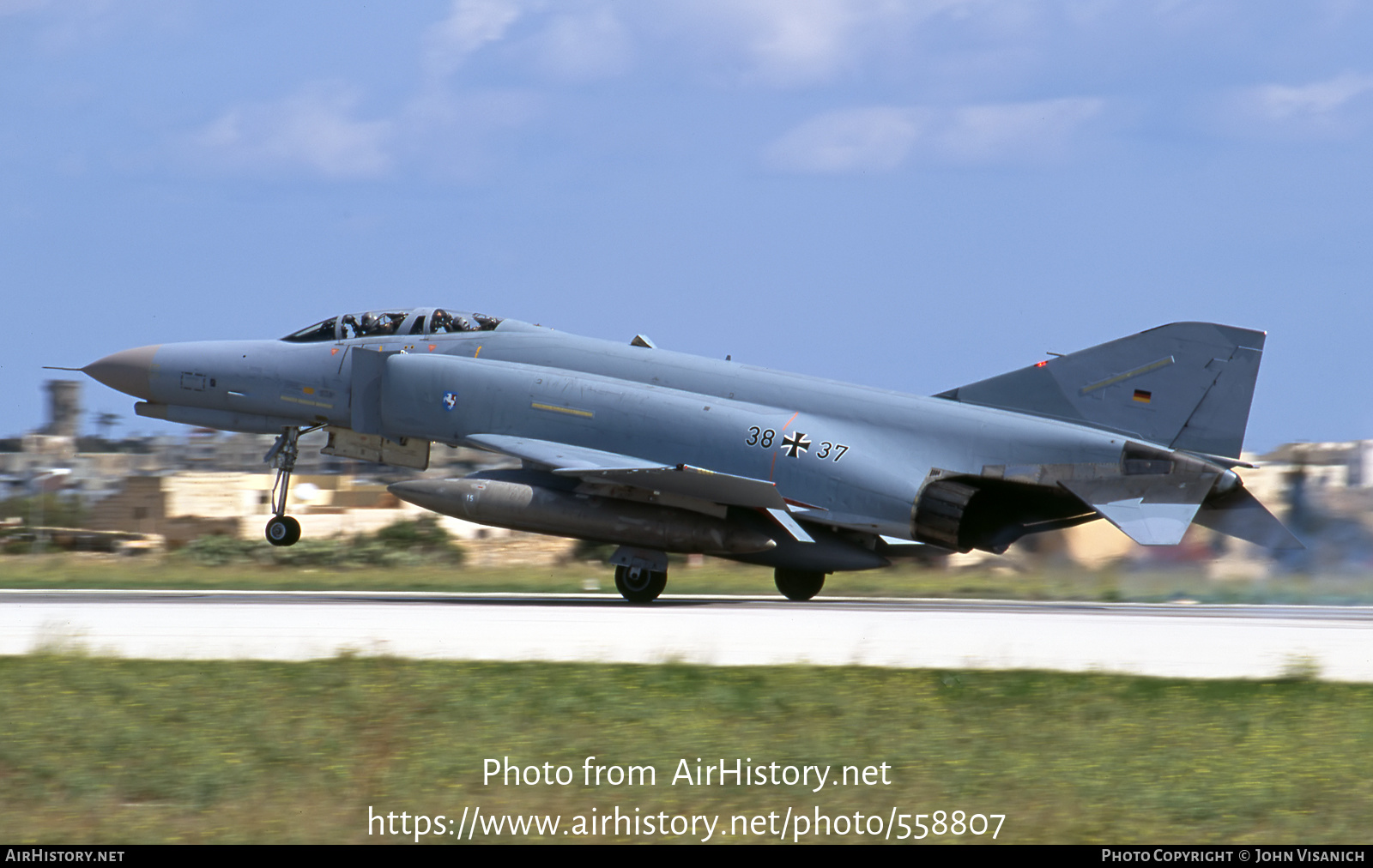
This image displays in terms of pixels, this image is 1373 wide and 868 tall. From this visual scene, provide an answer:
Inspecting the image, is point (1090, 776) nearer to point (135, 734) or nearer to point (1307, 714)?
point (1307, 714)

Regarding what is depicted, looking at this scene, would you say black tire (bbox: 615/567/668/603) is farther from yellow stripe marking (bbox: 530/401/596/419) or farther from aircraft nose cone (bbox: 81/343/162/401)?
aircraft nose cone (bbox: 81/343/162/401)

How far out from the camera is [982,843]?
5.98 m

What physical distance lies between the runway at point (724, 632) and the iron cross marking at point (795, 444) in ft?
6.60

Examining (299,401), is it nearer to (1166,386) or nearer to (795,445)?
(795,445)

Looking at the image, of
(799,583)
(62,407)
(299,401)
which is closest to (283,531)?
(299,401)

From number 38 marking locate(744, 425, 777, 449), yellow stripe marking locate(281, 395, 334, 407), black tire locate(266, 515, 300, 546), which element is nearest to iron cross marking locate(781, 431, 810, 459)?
number 38 marking locate(744, 425, 777, 449)

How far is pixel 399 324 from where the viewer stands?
1964 centimetres

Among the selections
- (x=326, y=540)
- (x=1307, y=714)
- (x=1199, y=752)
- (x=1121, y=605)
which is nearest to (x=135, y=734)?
(x=1199, y=752)

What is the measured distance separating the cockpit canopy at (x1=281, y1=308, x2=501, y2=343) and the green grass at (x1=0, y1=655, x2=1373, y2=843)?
9.80m

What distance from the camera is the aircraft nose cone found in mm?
20062

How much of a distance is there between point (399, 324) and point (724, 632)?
888cm

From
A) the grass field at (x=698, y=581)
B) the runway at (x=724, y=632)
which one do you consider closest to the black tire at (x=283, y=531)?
the runway at (x=724, y=632)

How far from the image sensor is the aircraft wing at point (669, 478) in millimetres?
16625

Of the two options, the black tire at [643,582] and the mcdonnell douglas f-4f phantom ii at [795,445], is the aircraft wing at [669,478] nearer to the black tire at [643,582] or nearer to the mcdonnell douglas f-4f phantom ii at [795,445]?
the mcdonnell douglas f-4f phantom ii at [795,445]
